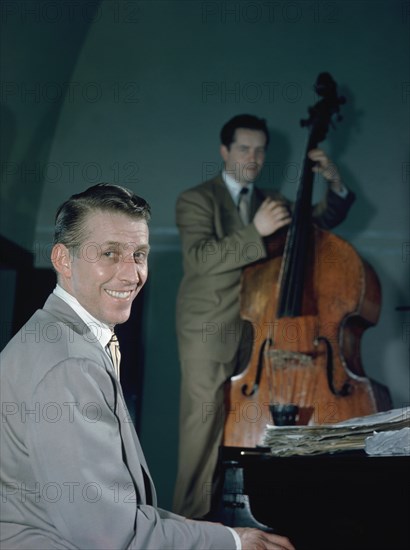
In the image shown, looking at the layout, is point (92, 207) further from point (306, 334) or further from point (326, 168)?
point (326, 168)

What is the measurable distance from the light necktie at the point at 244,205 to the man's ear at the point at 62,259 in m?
2.03

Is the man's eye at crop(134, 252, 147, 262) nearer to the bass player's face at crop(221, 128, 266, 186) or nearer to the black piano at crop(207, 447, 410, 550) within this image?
the black piano at crop(207, 447, 410, 550)

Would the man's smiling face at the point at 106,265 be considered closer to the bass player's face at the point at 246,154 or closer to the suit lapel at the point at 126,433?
the suit lapel at the point at 126,433

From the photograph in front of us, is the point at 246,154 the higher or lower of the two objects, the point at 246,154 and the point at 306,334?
the higher

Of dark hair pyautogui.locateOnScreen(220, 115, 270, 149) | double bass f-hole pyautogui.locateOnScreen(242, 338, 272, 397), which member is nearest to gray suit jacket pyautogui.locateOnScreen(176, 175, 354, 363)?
dark hair pyautogui.locateOnScreen(220, 115, 270, 149)

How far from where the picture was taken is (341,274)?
2.51 meters

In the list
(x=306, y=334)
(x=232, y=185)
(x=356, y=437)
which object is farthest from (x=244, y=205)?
(x=356, y=437)

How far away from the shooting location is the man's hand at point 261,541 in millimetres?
1045

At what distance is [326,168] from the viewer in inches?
117

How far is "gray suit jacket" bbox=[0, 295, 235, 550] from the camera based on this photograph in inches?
38.7

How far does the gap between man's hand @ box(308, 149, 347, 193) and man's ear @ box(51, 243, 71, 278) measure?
178 cm

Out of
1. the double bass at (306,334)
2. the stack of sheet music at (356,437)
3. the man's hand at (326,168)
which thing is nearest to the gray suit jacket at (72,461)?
the stack of sheet music at (356,437)

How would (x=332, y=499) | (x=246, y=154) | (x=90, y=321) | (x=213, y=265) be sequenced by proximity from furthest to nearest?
1. (x=246, y=154)
2. (x=213, y=265)
3. (x=90, y=321)
4. (x=332, y=499)

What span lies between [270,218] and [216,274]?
0.39 meters
